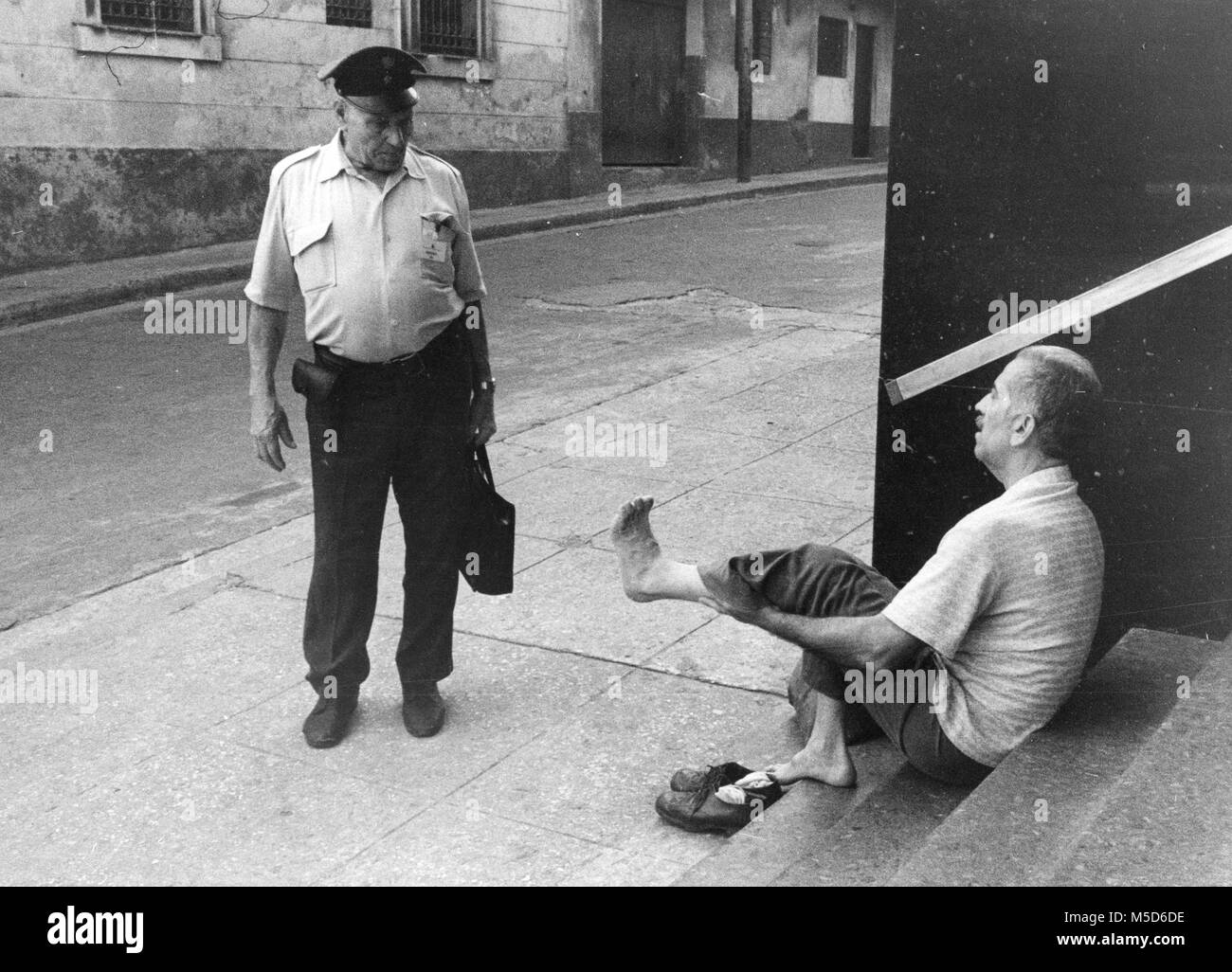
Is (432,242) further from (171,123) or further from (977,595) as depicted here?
(171,123)

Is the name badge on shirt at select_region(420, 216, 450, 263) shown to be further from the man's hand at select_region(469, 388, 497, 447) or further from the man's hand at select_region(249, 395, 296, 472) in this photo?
the man's hand at select_region(249, 395, 296, 472)

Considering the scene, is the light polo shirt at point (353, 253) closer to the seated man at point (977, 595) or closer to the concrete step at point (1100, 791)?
the seated man at point (977, 595)

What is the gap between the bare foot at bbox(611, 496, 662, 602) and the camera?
3.55 metres

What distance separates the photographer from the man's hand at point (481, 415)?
4.36 meters

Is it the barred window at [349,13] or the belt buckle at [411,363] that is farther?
the barred window at [349,13]

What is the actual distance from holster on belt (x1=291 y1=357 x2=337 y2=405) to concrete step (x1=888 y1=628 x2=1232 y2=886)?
207cm

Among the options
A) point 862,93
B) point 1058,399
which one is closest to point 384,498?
point 1058,399

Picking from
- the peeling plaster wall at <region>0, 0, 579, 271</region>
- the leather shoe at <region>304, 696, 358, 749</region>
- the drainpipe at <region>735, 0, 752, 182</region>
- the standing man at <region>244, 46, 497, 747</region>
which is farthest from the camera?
the drainpipe at <region>735, 0, 752, 182</region>

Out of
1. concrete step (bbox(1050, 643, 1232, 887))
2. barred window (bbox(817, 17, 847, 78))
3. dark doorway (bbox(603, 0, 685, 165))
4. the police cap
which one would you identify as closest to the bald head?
concrete step (bbox(1050, 643, 1232, 887))

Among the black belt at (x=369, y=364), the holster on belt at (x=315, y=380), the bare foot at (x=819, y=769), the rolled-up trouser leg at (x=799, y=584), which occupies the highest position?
the black belt at (x=369, y=364)

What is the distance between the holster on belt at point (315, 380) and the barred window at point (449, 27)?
13889mm

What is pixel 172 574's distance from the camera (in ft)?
19.0

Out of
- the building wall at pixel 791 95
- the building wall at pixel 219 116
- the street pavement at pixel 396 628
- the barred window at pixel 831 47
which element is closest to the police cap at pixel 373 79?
the street pavement at pixel 396 628
